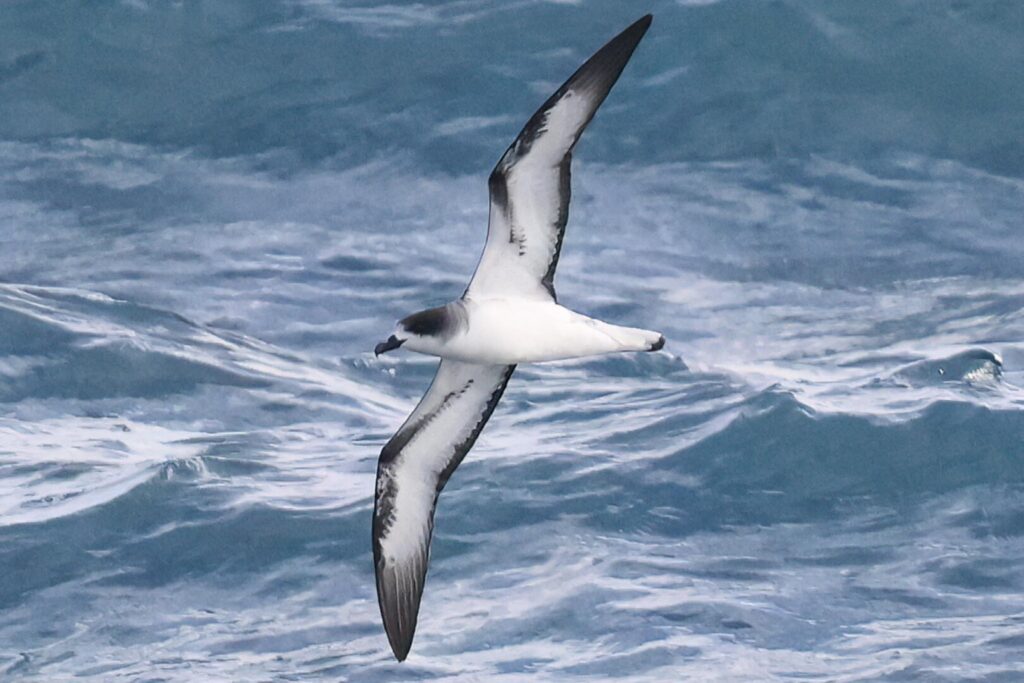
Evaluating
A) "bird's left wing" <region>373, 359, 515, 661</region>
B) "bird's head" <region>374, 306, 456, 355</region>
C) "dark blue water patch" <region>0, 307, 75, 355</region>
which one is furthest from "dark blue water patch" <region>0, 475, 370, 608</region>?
"bird's head" <region>374, 306, 456, 355</region>

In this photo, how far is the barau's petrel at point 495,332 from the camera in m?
11.5

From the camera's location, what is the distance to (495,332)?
1180cm

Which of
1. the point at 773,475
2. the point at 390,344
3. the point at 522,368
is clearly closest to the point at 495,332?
the point at 390,344

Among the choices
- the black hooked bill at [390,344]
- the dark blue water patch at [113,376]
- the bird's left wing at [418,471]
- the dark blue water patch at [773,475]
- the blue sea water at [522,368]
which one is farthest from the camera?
the dark blue water patch at [113,376]

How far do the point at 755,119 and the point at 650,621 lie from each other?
332 inches

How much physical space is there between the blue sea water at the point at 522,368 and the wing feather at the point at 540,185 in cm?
331

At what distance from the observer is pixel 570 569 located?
49.9ft

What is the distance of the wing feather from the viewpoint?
11.5m

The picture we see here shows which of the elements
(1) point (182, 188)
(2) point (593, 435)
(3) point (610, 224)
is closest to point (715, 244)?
(3) point (610, 224)

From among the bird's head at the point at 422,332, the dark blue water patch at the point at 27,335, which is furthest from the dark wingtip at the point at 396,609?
the dark blue water patch at the point at 27,335

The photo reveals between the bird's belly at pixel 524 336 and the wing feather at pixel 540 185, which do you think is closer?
the wing feather at pixel 540 185

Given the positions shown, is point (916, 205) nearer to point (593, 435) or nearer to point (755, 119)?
point (755, 119)

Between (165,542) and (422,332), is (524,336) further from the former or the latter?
(165,542)

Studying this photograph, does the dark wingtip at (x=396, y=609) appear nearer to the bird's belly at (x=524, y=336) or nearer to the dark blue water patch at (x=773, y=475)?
the bird's belly at (x=524, y=336)
